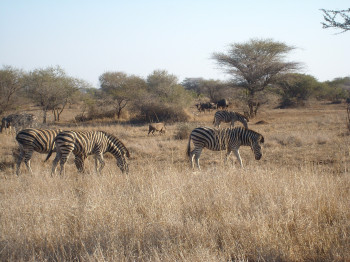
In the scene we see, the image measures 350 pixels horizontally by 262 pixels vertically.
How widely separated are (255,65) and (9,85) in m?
18.7

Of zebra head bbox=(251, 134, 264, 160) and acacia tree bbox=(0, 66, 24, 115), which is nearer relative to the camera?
zebra head bbox=(251, 134, 264, 160)

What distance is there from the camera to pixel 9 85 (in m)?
25.4

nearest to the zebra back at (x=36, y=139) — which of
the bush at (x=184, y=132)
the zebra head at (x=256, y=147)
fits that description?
the zebra head at (x=256, y=147)

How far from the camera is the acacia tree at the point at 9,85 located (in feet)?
79.9

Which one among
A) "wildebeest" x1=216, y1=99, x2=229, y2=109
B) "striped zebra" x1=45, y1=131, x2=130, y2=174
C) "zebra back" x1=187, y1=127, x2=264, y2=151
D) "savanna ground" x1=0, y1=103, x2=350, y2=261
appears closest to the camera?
"savanna ground" x1=0, y1=103, x2=350, y2=261

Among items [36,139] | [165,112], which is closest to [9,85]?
[165,112]

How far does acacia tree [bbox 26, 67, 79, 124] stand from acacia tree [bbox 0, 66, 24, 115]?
805mm

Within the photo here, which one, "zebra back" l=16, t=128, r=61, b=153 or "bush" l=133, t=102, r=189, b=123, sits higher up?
"bush" l=133, t=102, r=189, b=123

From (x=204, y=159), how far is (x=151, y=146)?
2.59 metres

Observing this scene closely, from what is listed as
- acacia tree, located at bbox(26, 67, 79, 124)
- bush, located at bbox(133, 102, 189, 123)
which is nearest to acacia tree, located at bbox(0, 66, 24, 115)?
acacia tree, located at bbox(26, 67, 79, 124)

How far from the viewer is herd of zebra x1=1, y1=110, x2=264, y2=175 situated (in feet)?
25.1

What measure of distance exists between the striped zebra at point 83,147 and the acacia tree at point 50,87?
695 inches

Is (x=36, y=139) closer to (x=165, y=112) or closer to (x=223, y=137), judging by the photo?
(x=223, y=137)

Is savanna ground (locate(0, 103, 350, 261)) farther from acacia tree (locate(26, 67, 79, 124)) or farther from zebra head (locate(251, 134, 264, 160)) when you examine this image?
acacia tree (locate(26, 67, 79, 124))
